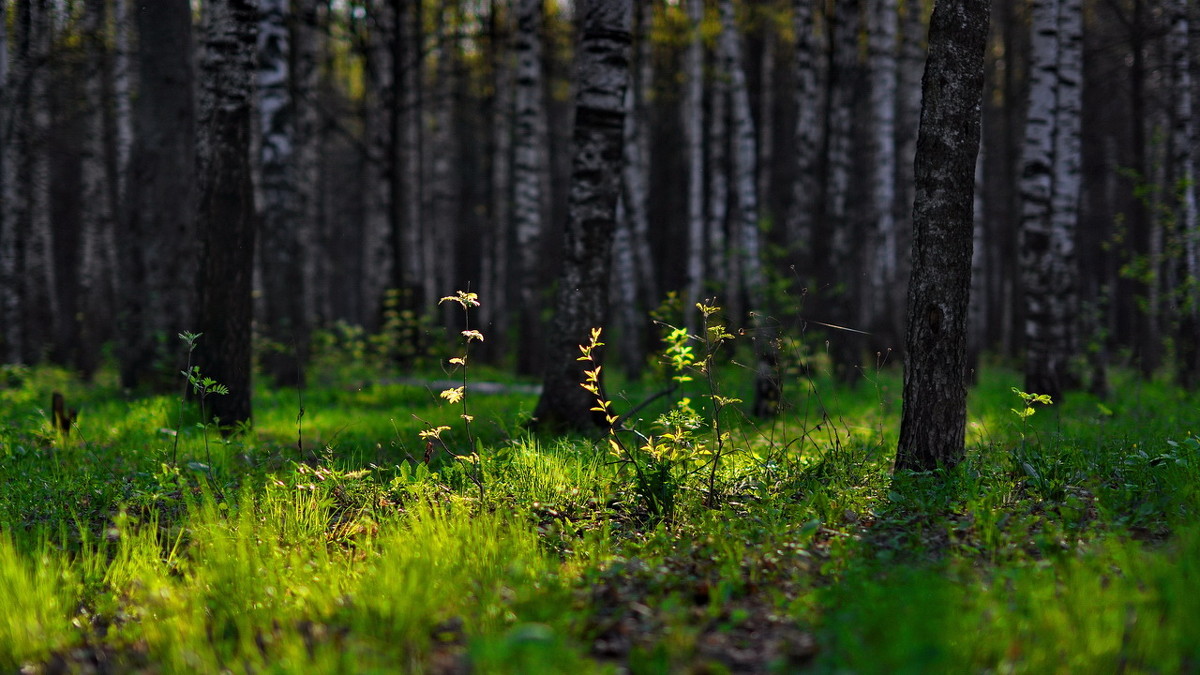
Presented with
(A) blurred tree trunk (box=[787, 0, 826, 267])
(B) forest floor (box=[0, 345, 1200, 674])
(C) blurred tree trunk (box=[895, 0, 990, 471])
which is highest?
(A) blurred tree trunk (box=[787, 0, 826, 267])

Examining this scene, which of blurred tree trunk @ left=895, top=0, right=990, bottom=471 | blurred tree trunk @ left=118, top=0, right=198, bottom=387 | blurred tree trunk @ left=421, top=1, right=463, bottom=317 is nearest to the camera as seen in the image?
blurred tree trunk @ left=895, top=0, right=990, bottom=471

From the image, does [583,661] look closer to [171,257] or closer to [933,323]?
[933,323]

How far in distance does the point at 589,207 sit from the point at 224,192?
3237mm

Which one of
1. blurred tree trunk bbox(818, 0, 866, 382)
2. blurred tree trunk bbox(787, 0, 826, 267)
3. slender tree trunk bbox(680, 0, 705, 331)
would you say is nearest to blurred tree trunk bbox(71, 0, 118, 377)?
slender tree trunk bbox(680, 0, 705, 331)

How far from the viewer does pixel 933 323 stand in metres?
4.72

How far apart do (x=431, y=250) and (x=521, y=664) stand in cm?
1752

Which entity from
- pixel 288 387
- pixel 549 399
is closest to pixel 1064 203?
pixel 549 399

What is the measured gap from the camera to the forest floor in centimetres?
257

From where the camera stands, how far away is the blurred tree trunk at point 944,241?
4730 millimetres

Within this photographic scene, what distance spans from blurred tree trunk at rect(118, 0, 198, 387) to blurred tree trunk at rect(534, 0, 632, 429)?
4946 millimetres

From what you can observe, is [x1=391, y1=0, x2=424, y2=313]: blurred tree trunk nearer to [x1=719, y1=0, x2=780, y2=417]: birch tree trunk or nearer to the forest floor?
[x1=719, y1=0, x2=780, y2=417]: birch tree trunk

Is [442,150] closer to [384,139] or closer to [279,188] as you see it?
[384,139]

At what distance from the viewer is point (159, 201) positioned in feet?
31.3

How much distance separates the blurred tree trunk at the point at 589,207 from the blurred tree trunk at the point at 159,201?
495 cm
